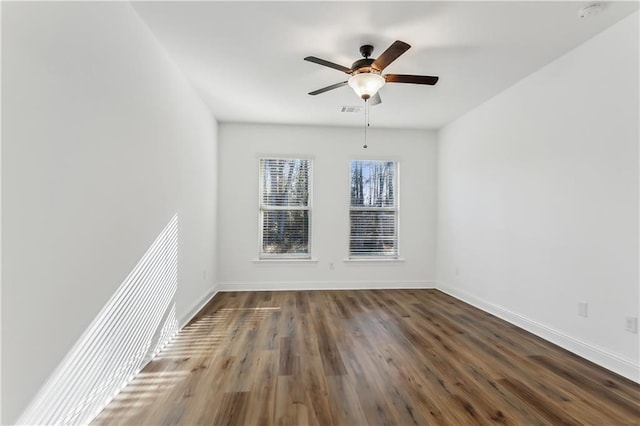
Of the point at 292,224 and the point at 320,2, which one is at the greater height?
the point at 320,2

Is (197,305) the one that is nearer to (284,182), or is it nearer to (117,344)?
(117,344)

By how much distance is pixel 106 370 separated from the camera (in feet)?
5.60

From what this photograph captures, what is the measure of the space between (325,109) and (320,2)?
1.99 m

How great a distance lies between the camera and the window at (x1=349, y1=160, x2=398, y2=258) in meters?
4.88

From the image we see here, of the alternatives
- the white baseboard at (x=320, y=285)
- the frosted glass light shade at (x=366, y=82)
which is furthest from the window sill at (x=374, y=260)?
the frosted glass light shade at (x=366, y=82)

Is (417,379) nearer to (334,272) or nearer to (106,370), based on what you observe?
(106,370)

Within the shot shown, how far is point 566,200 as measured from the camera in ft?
8.57

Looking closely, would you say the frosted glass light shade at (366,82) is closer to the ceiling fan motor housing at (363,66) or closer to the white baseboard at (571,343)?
the ceiling fan motor housing at (363,66)

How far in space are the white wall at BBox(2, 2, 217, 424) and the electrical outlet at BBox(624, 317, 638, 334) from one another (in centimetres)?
356

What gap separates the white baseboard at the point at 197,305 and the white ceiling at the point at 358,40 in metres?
2.55

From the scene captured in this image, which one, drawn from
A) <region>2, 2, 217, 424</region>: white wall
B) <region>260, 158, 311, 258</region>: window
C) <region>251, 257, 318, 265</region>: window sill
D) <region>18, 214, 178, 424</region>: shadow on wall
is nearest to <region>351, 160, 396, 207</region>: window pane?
<region>260, 158, 311, 258</region>: window

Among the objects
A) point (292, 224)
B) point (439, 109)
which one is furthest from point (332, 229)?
point (439, 109)

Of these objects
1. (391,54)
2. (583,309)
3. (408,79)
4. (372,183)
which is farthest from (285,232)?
(583,309)

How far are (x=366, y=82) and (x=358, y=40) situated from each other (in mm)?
338
